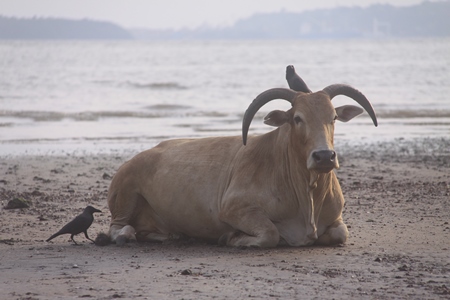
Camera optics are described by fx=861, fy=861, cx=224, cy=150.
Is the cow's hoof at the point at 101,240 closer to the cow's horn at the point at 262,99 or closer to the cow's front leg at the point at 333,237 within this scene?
the cow's horn at the point at 262,99

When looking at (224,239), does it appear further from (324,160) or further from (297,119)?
(324,160)

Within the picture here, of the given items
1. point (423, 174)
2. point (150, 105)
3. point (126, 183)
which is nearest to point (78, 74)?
point (150, 105)

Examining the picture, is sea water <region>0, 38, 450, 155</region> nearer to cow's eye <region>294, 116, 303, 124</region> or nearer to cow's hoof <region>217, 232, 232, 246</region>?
cow's hoof <region>217, 232, 232, 246</region>

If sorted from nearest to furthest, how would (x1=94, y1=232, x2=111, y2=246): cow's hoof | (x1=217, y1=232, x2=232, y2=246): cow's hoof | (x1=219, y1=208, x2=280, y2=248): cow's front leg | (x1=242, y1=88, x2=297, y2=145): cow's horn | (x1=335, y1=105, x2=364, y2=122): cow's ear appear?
(x1=219, y1=208, x2=280, y2=248): cow's front leg
(x1=242, y1=88, x2=297, y2=145): cow's horn
(x1=335, y1=105, x2=364, y2=122): cow's ear
(x1=217, y1=232, x2=232, y2=246): cow's hoof
(x1=94, y1=232, x2=111, y2=246): cow's hoof

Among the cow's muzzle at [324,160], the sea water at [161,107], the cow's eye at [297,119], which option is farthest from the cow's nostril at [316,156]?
the sea water at [161,107]

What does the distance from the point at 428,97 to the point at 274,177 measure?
86.7ft

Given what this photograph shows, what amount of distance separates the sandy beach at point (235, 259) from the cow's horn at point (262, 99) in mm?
1277

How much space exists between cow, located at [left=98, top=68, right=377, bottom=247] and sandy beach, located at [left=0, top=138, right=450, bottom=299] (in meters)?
0.22

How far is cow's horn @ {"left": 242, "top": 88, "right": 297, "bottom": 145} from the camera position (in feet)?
28.2

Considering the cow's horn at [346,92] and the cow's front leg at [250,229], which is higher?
the cow's horn at [346,92]

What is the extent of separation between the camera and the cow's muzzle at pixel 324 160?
7.78 metres

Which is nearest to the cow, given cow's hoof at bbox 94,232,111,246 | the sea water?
cow's hoof at bbox 94,232,111,246

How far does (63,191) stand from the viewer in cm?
1248

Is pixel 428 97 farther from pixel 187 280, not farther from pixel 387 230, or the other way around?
pixel 187 280
